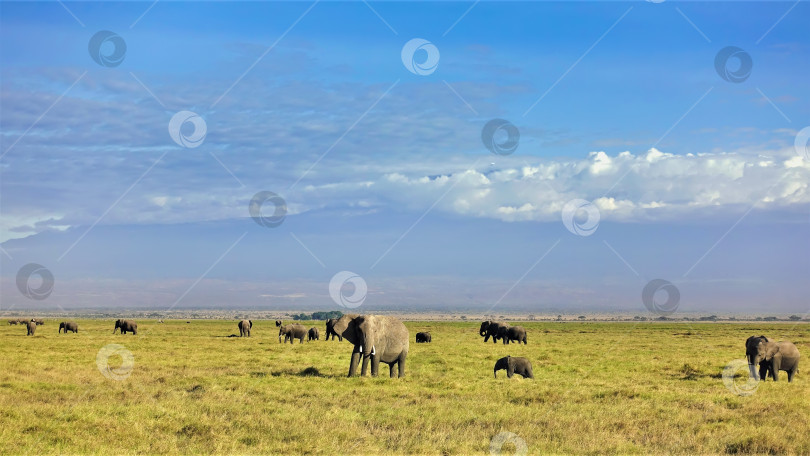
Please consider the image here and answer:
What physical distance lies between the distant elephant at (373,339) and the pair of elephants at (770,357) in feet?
45.0

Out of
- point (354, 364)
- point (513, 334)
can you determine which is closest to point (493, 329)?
point (513, 334)

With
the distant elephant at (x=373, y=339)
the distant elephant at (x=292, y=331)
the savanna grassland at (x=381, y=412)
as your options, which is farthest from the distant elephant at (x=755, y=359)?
the distant elephant at (x=292, y=331)

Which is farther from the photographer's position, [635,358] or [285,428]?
[635,358]

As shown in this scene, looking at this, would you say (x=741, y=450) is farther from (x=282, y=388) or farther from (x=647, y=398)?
(x=282, y=388)

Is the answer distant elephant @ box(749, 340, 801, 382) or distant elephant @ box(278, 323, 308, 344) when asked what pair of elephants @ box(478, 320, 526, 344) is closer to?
distant elephant @ box(278, 323, 308, 344)

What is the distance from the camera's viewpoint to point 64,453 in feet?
40.7

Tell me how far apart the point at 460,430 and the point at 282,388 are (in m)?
8.59

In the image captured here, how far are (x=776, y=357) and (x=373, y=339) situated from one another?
16097mm

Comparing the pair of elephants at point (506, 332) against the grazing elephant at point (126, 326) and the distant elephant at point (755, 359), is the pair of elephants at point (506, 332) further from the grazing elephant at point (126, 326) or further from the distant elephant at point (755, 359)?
the grazing elephant at point (126, 326)

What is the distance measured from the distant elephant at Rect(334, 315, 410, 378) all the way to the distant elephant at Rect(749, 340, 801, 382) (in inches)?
552

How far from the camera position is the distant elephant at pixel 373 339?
81.0 feet

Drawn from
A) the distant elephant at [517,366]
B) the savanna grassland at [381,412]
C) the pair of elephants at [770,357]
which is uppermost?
the pair of elephants at [770,357]

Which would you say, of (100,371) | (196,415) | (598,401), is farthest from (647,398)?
(100,371)

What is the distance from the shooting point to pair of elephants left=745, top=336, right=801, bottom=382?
2644 cm
